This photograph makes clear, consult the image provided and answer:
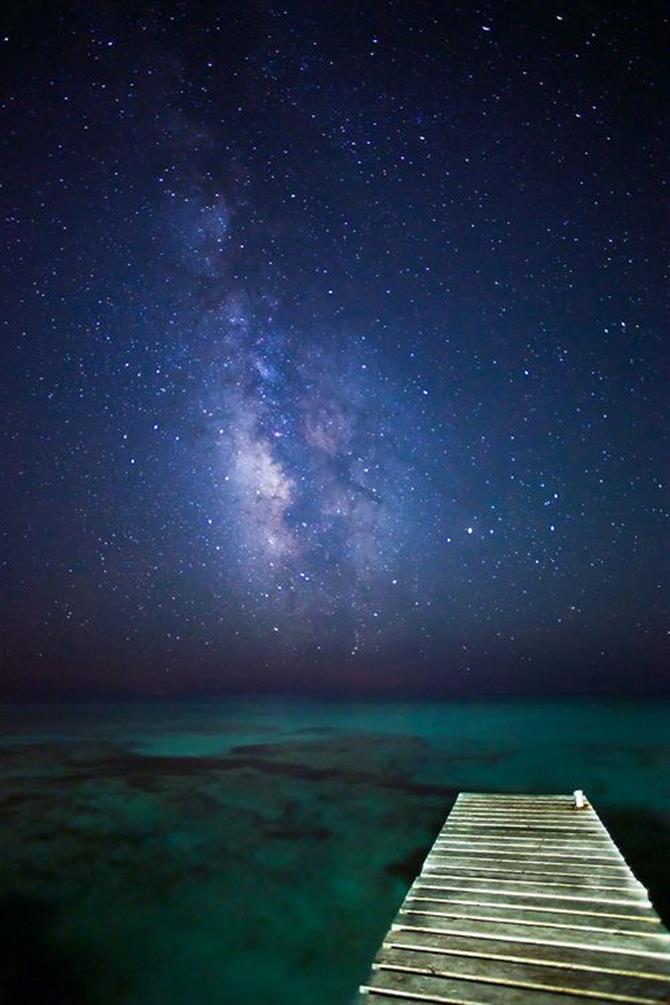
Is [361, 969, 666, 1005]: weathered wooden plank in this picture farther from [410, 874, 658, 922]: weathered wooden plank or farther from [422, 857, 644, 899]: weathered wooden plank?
[422, 857, 644, 899]: weathered wooden plank

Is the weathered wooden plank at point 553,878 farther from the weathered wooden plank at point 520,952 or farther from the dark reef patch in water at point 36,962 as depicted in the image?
the dark reef patch in water at point 36,962

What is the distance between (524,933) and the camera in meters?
4.23

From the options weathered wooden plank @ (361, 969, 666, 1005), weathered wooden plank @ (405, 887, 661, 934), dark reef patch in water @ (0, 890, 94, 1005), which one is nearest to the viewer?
weathered wooden plank @ (361, 969, 666, 1005)

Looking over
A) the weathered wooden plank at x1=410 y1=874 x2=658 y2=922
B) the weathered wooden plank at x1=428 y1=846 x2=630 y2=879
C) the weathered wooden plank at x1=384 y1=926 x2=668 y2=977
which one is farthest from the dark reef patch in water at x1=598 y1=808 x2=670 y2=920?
the weathered wooden plank at x1=384 y1=926 x2=668 y2=977

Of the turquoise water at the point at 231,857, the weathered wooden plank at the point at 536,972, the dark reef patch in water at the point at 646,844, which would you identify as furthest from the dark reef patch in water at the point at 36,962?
the dark reef patch in water at the point at 646,844

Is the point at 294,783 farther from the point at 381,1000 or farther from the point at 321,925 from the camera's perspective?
the point at 381,1000

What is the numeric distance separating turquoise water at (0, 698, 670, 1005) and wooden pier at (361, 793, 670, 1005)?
198cm

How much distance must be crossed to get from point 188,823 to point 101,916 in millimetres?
4874

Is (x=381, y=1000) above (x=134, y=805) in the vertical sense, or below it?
above

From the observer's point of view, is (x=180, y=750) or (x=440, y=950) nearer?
(x=440, y=950)

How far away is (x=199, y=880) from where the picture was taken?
29.5 feet

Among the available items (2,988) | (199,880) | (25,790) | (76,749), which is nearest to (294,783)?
(25,790)

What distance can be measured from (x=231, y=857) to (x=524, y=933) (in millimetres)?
7292

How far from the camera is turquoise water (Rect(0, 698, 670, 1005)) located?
647 centimetres
